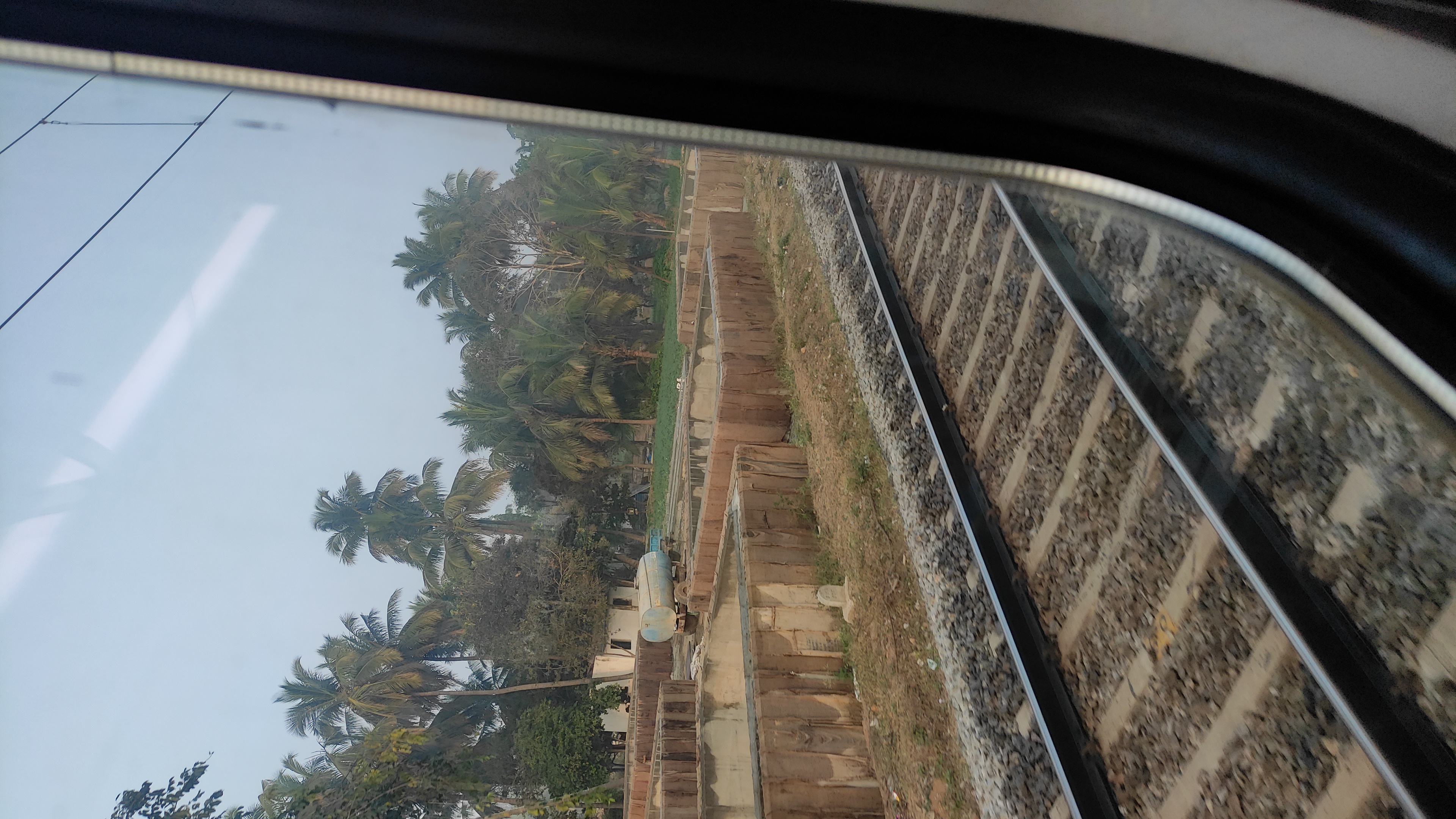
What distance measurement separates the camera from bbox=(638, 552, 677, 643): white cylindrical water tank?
34.5 ft

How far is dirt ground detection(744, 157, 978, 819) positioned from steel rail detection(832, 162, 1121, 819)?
2.02ft

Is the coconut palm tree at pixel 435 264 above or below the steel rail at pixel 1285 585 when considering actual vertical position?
above

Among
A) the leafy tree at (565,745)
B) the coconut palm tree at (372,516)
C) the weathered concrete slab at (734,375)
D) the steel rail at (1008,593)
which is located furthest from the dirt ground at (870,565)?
the leafy tree at (565,745)

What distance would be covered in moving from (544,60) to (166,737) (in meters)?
13.0

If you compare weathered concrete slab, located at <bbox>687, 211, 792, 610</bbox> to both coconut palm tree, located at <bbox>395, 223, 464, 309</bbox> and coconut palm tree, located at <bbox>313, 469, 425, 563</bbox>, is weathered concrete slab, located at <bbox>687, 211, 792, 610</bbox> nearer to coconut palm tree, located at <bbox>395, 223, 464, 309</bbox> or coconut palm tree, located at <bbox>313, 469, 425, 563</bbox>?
coconut palm tree, located at <bbox>395, 223, 464, 309</bbox>

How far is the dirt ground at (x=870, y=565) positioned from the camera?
362cm

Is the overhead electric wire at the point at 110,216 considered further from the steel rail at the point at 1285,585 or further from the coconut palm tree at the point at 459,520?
the coconut palm tree at the point at 459,520

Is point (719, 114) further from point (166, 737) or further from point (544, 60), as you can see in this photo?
point (166, 737)

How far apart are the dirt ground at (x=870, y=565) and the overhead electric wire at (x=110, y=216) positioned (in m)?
3.38

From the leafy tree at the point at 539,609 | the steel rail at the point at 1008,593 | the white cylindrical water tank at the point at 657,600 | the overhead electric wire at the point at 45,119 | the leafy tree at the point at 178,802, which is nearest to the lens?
the overhead electric wire at the point at 45,119

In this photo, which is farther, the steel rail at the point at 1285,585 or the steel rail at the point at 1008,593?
the steel rail at the point at 1008,593

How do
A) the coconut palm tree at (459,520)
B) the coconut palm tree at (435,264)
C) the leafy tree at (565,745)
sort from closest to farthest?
the coconut palm tree at (435,264), the leafy tree at (565,745), the coconut palm tree at (459,520)

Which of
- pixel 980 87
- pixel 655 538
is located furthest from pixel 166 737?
pixel 980 87

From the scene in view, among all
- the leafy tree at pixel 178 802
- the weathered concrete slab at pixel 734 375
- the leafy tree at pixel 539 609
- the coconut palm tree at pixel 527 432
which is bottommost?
the leafy tree at pixel 178 802
